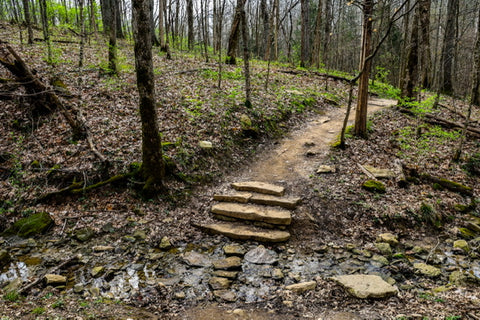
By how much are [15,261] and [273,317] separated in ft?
15.7

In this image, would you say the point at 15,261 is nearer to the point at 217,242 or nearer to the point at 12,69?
the point at 217,242

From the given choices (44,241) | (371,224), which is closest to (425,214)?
(371,224)

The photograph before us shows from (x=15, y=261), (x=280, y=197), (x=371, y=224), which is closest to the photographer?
(x=15, y=261)

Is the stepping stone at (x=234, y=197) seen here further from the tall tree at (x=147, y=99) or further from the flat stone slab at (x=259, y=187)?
the tall tree at (x=147, y=99)

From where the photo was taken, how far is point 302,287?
458 cm

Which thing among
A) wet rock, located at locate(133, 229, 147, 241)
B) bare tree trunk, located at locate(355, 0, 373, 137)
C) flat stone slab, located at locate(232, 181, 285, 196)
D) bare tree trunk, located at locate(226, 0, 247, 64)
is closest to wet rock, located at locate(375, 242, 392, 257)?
flat stone slab, located at locate(232, 181, 285, 196)

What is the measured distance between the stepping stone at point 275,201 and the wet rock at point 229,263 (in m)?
1.92

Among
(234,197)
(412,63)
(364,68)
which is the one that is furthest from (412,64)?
(234,197)

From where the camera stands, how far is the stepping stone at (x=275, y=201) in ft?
22.3

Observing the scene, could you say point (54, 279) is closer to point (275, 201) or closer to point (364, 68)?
point (275, 201)

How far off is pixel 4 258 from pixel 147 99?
4137 mm

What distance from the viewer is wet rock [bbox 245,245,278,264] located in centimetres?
532

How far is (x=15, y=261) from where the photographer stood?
5004mm

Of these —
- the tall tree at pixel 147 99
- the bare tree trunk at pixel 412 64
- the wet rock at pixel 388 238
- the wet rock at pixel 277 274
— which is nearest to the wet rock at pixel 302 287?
the wet rock at pixel 277 274
